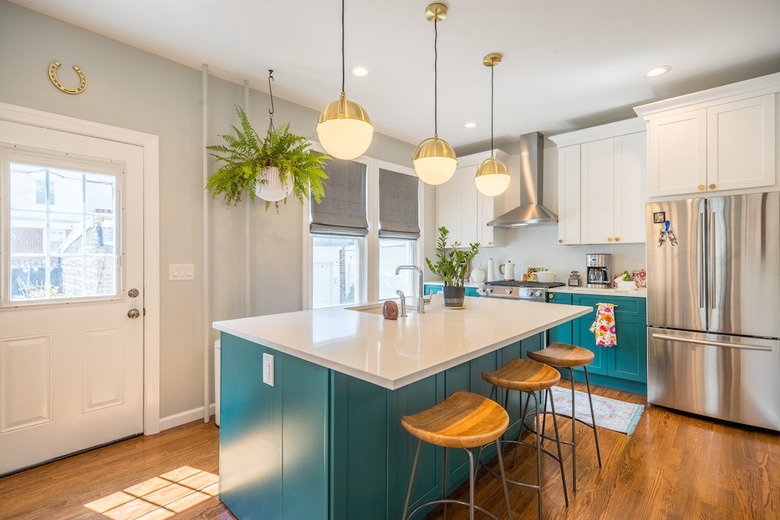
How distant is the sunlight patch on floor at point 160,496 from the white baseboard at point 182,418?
630mm

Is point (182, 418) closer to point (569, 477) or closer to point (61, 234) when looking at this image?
point (61, 234)

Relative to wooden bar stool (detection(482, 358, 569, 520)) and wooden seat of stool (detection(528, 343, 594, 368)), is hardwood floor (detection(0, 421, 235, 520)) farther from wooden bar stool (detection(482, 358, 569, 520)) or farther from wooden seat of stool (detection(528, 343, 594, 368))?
wooden seat of stool (detection(528, 343, 594, 368))

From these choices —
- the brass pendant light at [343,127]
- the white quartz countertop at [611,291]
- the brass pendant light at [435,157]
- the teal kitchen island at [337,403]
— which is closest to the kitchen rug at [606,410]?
the white quartz countertop at [611,291]

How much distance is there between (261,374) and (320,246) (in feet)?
7.34

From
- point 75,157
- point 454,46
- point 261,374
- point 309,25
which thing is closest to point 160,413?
point 261,374

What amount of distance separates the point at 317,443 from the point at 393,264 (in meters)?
3.40

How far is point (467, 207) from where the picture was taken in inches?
191

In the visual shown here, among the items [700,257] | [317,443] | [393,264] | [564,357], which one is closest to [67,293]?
[317,443]

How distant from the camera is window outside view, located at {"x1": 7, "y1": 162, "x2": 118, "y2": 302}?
83.9 inches

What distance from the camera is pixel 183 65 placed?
2.75m

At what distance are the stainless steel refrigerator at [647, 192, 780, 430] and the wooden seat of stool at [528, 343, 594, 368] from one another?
136 centimetres

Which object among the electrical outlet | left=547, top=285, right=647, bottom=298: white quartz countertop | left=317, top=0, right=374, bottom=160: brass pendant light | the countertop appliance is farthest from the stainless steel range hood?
the electrical outlet

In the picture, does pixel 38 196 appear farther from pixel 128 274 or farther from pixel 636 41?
pixel 636 41

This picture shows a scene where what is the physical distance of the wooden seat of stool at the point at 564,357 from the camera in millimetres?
2039
